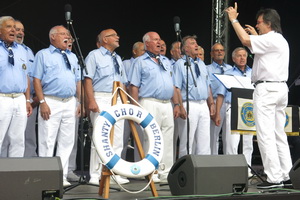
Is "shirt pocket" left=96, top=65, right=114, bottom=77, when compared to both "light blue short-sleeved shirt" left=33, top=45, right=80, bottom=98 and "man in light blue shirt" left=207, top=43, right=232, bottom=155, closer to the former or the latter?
"light blue short-sleeved shirt" left=33, top=45, right=80, bottom=98

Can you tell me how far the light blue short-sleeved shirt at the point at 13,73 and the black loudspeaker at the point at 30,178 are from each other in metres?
1.81

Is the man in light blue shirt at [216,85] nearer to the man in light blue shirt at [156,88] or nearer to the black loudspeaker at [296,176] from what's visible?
the man in light blue shirt at [156,88]

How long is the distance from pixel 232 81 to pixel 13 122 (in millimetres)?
2607

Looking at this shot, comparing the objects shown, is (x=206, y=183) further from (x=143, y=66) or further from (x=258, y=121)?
(x=143, y=66)

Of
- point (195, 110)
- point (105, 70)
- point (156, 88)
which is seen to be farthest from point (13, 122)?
point (195, 110)

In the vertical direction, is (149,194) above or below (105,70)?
below

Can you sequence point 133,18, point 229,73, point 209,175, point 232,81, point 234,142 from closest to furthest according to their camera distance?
point 209,175 < point 232,81 < point 234,142 < point 229,73 < point 133,18

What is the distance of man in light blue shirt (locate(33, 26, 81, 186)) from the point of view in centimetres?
561

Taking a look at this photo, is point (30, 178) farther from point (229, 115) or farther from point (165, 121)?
point (229, 115)

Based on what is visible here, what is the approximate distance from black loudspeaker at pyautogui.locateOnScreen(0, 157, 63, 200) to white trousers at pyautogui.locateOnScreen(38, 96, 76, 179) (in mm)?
1971

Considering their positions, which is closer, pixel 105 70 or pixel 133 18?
pixel 105 70

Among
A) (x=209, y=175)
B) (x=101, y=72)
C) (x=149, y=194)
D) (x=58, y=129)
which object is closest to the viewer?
(x=209, y=175)

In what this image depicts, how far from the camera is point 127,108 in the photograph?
4566 millimetres

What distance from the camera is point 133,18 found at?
10070 millimetres
